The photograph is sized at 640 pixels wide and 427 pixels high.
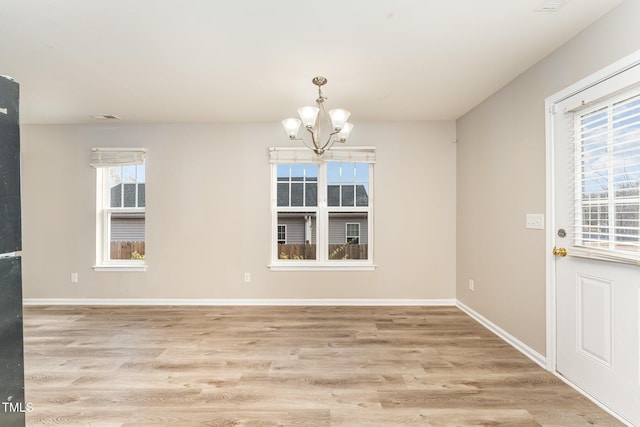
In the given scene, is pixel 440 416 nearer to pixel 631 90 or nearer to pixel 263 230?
pixel 631 90

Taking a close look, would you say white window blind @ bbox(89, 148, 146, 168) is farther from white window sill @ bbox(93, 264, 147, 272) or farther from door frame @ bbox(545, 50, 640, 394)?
door frame @ bbox(545, 50, 640, 394)

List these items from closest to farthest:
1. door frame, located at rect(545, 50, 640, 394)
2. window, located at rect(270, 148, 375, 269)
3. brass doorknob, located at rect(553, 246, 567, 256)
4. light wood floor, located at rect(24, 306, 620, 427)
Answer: light wood floor, located at rect(24, 306, 620, 427)
brass doorknob, located at rect(553, 246, 567, 256)
door frame, located at rect(545, 50, 640, 394)
window, located at rect(270, 148, 375, 269)

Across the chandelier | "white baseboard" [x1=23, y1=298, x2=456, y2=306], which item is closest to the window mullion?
"white baseboard" [x1=23, y1=298, x2=456, y2=306]

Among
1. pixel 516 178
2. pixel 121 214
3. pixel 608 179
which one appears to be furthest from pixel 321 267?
pixel 608 179

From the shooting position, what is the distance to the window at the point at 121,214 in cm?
449

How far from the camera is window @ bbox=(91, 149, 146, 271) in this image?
177 inches

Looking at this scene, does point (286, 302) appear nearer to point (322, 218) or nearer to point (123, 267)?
point (322, 218)

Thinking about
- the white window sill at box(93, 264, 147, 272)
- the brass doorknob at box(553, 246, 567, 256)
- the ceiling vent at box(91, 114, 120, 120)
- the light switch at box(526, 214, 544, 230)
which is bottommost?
the white window sill at box(93, 264, 147, 272)

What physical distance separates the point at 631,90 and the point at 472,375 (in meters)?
2.15

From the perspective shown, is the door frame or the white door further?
the door frame

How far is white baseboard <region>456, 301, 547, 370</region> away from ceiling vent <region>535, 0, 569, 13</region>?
2.53 metres

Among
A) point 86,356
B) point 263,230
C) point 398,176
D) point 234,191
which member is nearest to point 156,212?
point 234,191

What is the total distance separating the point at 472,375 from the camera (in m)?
2.46

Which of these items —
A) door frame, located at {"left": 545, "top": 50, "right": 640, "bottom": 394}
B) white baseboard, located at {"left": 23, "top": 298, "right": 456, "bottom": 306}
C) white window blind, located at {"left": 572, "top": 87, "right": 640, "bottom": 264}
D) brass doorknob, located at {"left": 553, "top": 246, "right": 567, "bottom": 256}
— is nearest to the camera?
white window blind, located at {"left": 572, "top": 87, "right": 640, "bottom": 264}
